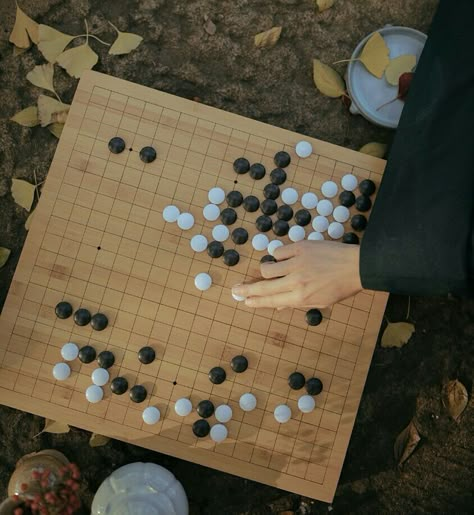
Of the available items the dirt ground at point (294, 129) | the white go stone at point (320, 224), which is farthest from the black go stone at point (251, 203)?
the dirt ground at point (294, 129)

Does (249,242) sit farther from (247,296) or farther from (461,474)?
(461,474)

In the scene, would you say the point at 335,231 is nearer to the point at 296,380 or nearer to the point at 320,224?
the point at 320,224

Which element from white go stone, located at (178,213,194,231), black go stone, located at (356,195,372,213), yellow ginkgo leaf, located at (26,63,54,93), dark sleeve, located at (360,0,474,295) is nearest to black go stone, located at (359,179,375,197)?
black go stone, located at (356,195,372,213)

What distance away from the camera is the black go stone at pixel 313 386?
1084 millimetres

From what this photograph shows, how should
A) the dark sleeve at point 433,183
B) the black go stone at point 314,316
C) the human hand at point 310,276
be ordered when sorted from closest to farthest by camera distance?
the dark sleeve at point 433,183
the human hand at point 310,276
the black go stone at point 314,316

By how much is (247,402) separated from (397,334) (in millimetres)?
352

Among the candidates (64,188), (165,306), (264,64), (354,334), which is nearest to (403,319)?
(354,334)

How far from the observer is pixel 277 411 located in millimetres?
1081

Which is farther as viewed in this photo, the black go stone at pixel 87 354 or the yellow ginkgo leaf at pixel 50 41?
the yellow ginkgo leaf at pixel 50 41

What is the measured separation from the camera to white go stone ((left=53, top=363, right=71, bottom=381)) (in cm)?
107

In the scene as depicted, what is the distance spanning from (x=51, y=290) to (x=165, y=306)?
21 cm

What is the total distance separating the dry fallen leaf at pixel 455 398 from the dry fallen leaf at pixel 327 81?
2.11 ft

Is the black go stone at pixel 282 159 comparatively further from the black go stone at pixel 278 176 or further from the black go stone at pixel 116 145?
the black go stone at pixel 116 145

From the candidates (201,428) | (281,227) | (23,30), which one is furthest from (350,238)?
(23,30)
